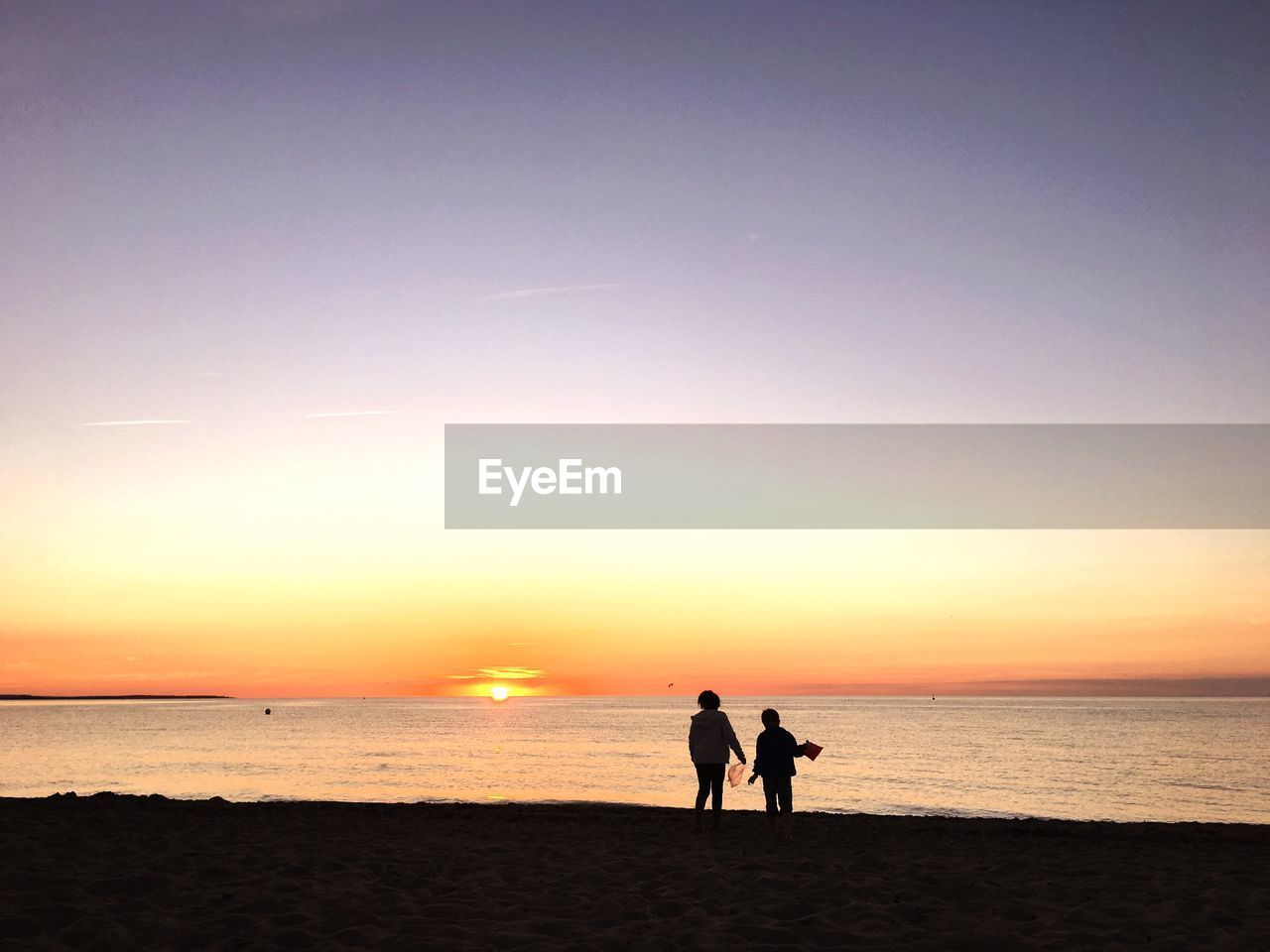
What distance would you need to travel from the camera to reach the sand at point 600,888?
7.16m

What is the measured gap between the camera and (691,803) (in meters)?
24.5

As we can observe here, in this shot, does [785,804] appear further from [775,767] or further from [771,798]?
[775,767]

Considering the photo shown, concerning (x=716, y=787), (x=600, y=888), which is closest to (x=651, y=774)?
(x=716, y=787)

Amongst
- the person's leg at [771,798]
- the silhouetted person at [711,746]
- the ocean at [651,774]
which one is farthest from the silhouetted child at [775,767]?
the ocean at [651,774]

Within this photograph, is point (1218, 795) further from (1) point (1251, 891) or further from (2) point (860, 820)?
(1) point (1251, 891)

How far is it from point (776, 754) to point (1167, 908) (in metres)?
5.86

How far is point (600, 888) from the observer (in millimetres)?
9148

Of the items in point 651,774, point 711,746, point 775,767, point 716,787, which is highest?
point 711,746

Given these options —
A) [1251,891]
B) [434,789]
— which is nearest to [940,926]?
[1251,891]

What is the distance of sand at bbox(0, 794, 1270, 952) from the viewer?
7160mm

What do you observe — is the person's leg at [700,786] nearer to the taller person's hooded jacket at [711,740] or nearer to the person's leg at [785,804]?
the taller person's hooded jacket at [711,740]

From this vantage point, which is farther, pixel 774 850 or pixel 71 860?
pixel 774 850

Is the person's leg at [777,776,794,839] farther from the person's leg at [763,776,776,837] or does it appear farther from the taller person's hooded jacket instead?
the taller person's hooded jacket

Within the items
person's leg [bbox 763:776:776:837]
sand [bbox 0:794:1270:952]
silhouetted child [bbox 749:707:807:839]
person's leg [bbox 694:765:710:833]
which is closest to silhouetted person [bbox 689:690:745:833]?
person's leg [bbox 694:765:710:833]
